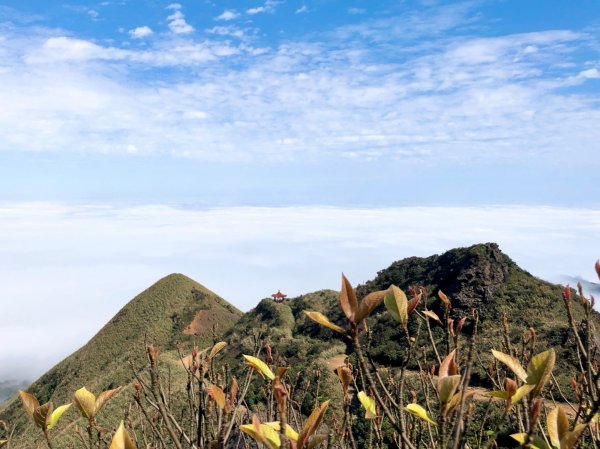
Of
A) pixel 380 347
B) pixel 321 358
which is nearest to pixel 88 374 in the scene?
pixel 321 358

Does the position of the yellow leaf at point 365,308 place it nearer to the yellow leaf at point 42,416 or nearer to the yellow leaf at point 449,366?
the yellow leaf at point 449,366

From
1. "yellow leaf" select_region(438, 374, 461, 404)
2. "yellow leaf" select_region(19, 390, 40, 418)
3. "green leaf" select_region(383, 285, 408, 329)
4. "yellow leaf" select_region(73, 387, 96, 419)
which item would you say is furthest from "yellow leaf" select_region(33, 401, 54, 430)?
"yellow leaf" select_region(438, 374, 461, 404)

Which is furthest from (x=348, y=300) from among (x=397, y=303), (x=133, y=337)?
(x=133, y=337)

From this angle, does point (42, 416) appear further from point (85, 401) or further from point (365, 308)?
point (365, 308)

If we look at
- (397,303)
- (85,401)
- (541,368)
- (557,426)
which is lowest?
(85,401)

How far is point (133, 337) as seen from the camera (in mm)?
45469

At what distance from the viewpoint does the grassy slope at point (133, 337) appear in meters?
36.7

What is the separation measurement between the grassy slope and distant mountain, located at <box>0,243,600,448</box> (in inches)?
4.7

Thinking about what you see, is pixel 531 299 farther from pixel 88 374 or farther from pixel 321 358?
pixel 88 374

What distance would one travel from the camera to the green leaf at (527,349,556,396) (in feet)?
6.20

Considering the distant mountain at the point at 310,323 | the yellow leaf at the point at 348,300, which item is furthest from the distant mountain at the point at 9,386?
the yellow leaf at the point at 348,300

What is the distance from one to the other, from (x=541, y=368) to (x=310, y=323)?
120ft

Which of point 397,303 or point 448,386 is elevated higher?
point 397,303

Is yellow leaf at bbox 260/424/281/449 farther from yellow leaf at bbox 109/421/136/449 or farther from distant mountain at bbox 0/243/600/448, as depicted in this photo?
distant mountain at bbox 0/243/600/448
